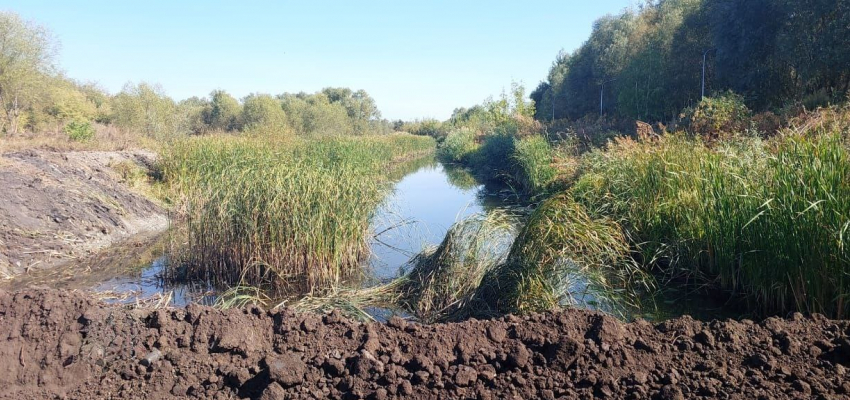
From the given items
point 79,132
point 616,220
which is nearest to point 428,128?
point 79,132

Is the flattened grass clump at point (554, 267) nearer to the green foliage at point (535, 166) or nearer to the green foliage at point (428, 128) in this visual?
the green foliage at point (535, 166)

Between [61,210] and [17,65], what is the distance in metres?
14.4

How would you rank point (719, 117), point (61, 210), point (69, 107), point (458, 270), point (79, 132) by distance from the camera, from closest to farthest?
1. point (458, 270)
2. point (61, 210)
3. point (719, 117)
4. point (79, 132)
5. point (69, 107)

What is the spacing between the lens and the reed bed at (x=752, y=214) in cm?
487

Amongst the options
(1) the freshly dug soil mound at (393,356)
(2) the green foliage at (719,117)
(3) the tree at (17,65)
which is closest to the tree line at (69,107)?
(3) the tree at (17,65)

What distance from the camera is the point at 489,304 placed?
5.99 metres

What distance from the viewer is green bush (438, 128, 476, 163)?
118ft

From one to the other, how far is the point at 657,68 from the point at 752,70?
5.69m

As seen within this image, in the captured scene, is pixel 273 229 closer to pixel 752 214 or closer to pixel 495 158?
pixel 752 214

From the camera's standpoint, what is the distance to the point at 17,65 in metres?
20.9

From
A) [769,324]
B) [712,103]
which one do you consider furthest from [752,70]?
[769,324]

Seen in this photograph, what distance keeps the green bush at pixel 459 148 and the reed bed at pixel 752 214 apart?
2576 centimetres

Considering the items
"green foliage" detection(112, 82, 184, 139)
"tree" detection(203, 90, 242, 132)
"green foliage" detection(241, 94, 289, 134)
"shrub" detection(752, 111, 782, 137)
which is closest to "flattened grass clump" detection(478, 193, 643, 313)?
"shrub" detection(752, 111, 782, 137)

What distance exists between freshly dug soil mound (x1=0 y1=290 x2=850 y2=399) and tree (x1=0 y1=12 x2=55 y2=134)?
2007 cm
